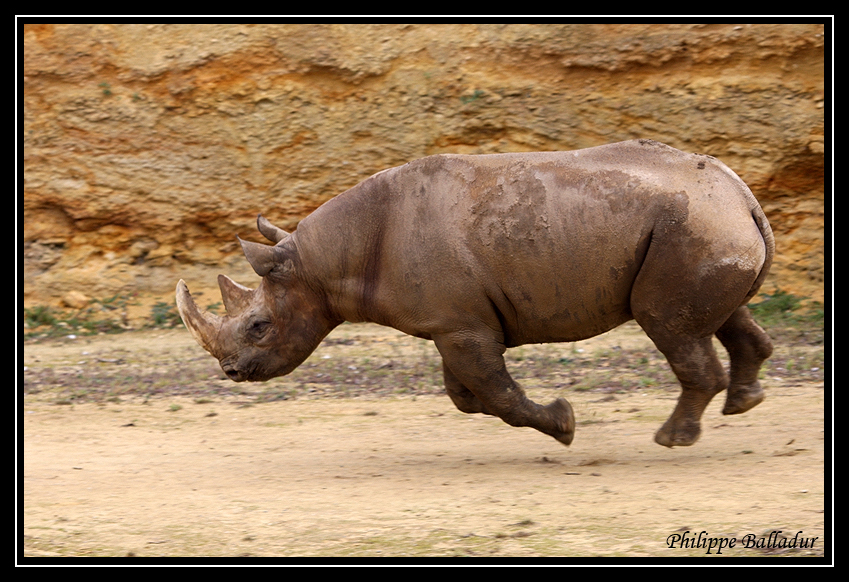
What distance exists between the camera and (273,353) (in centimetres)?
638

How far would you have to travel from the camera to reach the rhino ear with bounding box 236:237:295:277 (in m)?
6.20

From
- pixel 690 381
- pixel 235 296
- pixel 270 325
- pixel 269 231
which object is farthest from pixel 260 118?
pixel 690 381

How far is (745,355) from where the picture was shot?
251 inches

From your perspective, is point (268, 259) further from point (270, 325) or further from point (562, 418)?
point (562, 418)

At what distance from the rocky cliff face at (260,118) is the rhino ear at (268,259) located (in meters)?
7.21

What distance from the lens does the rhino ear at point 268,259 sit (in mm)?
6203

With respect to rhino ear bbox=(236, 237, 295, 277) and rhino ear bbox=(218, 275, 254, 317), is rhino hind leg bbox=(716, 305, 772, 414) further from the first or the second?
rhino ear bbox=(218, 275, 254, 317)

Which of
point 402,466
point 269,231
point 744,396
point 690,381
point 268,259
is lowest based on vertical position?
point 402,466

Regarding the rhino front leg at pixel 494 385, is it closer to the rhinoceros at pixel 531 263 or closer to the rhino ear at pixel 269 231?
the rhinoceros at pixel 531 263

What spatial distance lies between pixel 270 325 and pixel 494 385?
57.6 inches
